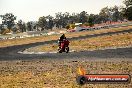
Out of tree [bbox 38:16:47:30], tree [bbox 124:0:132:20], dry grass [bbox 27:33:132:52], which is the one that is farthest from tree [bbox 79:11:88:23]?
dry grass [bbox 27:33:132:52]

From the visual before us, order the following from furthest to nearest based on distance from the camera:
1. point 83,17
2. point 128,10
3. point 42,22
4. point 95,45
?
point 83,17
point 42,22
point 128,10
point 95,45


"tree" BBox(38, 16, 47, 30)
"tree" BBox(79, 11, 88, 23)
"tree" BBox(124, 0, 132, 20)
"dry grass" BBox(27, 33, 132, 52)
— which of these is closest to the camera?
"dry grass" BBox(27, 33, 132, 52)

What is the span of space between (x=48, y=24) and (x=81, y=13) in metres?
26.6

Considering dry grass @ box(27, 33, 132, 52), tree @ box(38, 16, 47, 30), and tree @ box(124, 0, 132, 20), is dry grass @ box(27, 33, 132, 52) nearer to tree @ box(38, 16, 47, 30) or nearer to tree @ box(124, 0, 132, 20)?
tree @ box(124, 0, 132, 20)

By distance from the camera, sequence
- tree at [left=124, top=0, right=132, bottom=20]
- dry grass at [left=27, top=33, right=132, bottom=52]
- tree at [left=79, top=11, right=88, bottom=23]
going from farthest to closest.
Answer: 1. tree at [left=79, top=11, right=88, bottom=23]
2. tree at [left=124, top=0, right=132, bottom=20]
3. dry grass at [left=27, top=33, right=132, bottom=52]

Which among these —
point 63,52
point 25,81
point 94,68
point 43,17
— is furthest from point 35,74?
point 43,17

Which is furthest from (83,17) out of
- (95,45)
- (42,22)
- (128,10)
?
(95,45)

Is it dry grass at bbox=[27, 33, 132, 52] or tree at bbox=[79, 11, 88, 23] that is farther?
tree at bbox=[79, 11, 88, 23]

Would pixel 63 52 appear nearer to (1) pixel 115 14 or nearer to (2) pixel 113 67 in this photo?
(2) pixel 113 67

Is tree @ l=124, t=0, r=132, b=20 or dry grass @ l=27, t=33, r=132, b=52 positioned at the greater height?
tree @ l=124, t=0, r=132, b=20

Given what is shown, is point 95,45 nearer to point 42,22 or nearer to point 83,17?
point 42,22

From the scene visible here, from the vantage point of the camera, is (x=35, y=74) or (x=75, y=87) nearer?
(x=75, y=87)

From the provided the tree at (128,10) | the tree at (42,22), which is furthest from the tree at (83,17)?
the tree at (128,10)

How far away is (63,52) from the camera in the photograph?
2123cm
